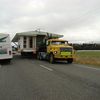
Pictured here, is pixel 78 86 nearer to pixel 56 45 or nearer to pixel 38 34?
pixel 56 45

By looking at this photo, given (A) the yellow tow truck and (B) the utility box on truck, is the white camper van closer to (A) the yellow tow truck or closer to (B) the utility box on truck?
(A) the yellow tow truck

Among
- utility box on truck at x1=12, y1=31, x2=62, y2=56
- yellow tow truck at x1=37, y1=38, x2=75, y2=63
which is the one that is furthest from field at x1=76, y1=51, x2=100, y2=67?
utility box on truck at x1=12, y1=31, x2=62, y2=56

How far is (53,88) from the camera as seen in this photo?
30.0 ft

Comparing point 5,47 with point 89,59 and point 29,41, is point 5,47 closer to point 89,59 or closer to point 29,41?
point 29,41

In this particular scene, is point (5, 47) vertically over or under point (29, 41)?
under

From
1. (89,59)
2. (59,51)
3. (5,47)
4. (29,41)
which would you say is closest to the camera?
(5,47)

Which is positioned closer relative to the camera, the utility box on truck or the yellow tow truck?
the yellow tow truck

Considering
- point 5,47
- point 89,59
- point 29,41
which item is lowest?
point 89,59

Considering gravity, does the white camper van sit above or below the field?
above

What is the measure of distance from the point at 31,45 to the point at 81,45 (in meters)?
37.3

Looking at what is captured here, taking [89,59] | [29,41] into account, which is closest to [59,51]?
[89,59]

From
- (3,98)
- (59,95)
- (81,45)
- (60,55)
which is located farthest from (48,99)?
(81,45)

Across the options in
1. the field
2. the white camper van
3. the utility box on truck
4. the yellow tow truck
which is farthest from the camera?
the utility box on truck

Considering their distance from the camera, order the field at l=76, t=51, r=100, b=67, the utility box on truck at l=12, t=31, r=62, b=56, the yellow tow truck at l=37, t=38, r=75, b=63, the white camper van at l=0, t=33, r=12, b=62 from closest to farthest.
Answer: the white camper van at l=0, t=33, r=12, b=62 → the yellow tow truck at l=37, t=38, r=75, b=63 → the field at l=76, t=51, r=100, b=67 → the utility box on truck at l=12, t=31, r=62, b=56
